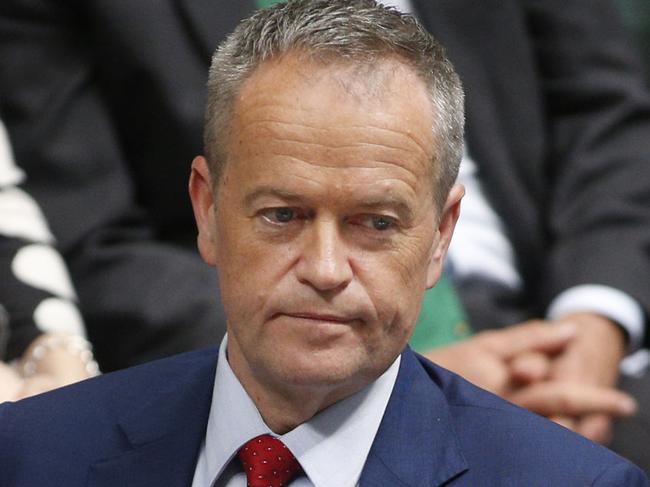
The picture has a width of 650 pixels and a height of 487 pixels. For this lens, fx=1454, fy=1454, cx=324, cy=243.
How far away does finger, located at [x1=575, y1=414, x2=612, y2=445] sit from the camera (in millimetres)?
2080

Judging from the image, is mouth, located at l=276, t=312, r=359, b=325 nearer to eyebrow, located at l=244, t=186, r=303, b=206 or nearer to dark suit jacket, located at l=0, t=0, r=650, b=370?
eyebrow, located at l=244, t=186, r=303, b=206

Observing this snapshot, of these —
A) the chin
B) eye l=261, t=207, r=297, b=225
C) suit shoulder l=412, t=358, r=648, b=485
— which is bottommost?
suit shoulder l=412, t=358, r=648, b=485

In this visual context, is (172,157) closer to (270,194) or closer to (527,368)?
(527,368)

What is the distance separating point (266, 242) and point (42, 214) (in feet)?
2.89

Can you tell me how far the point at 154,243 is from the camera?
7.24 ft

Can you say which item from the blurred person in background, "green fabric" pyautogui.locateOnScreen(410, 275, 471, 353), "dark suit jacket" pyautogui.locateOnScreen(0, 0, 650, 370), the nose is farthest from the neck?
"green fabric" pyautogui.locateOnScreen(410, 275, 471, 353)

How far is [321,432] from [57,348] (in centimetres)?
65

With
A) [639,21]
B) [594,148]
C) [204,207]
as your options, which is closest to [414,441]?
[204,207]

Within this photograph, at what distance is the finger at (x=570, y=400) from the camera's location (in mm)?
2074

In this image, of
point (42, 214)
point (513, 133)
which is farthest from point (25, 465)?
point (513, 133)

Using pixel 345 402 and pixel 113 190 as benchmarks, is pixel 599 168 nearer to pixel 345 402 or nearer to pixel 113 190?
pixel 113 190

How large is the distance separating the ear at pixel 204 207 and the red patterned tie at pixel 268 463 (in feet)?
0.61

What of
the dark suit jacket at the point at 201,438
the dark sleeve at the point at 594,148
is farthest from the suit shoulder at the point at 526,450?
the dark sleeve at the point at 594,148

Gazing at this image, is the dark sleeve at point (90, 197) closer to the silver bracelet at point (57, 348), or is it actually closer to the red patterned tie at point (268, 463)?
the silver bracelet at point (57, 348)
